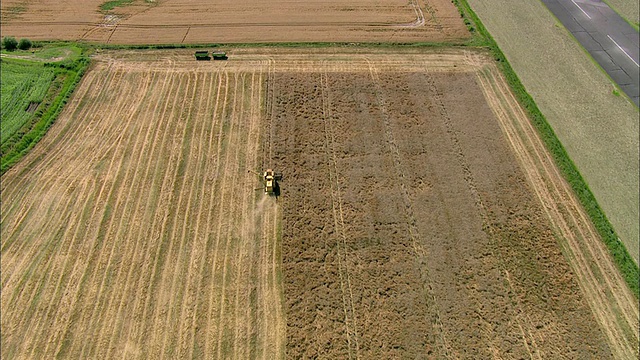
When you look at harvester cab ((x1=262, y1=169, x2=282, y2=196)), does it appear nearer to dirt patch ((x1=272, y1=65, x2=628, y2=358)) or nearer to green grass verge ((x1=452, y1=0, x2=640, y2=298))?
dirt patch ((x1=272, y1=65, x2=628, y2=358))

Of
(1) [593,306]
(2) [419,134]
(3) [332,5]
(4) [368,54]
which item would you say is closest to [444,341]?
(1) [593,306]

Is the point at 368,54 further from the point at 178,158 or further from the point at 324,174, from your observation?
the point at 178,158

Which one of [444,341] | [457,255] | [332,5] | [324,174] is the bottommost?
[444,341]

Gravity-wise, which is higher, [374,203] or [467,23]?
[467,23]

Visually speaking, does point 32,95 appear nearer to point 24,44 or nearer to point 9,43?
point 24,44

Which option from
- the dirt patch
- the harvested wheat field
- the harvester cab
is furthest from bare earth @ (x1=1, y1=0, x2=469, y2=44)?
the harvester cab

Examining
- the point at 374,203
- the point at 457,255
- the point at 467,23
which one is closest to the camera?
the point at 457,255
